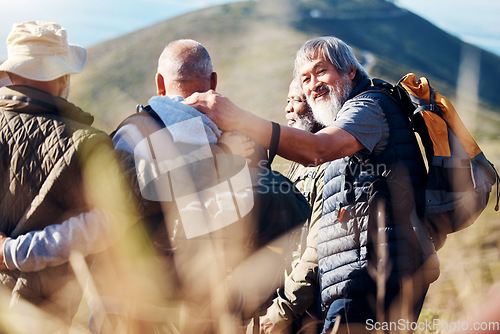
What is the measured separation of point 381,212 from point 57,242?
1729 mm

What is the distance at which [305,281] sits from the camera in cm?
339

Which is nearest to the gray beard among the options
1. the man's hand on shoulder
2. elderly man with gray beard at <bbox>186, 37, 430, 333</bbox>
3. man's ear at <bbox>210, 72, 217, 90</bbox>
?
elderly man with gray beard at <bbox>186, 37, 430, 333</bbox>

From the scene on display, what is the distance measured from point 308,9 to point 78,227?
11912 cm

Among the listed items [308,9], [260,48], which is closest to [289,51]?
[260,48]

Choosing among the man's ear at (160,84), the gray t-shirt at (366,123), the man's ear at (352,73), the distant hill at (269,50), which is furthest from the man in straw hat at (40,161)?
the distant hill at (269,50)

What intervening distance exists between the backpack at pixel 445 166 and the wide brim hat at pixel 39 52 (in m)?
1.91

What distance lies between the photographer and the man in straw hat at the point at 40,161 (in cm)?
239

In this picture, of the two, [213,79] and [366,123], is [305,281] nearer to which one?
[366,123]

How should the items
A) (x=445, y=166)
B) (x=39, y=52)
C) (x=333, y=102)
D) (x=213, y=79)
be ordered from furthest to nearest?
1. (x=333, y=102)
2. (x=445, y=166)
3. (x=213, y=79)
4. (x=39, y=52)

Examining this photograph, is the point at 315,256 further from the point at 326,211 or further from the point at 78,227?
the point at 78,227

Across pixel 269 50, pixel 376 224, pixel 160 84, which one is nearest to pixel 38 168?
pixel 160 84

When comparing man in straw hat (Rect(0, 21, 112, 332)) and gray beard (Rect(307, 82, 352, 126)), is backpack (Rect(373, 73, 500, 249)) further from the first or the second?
man in straw hat (Rect(0, 21, 112, 332))

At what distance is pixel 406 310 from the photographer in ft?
9.49

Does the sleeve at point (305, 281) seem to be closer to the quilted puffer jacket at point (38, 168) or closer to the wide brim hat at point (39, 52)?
the quilted puffer jacket at point (38, 168)
